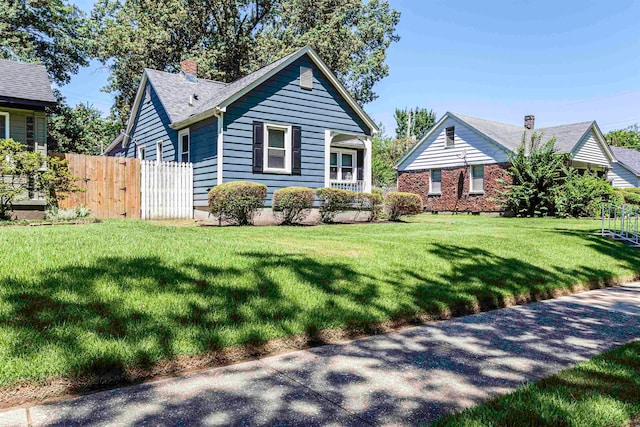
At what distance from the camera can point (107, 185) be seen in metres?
13.4

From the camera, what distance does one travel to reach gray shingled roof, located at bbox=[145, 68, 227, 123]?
16.5 metres

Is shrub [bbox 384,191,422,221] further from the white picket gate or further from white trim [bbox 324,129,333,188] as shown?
the white picket gate

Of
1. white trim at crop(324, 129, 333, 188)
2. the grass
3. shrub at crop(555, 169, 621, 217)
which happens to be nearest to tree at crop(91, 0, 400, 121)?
white trim at crop(324, 129, 333, 188)

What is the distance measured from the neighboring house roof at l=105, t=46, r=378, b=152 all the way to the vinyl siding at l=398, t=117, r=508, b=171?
9.48 metres

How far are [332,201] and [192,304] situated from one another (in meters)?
8.70

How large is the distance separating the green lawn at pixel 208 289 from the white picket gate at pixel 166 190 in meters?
7.46

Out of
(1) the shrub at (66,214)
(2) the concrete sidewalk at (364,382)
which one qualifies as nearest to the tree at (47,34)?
(1) the shrub at (66,214)

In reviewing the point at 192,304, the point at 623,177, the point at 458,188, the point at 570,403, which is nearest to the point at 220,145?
the point at 192,304

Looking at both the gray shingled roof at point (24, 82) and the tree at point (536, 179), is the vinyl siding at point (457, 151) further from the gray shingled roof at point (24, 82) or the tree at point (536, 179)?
the gray shingled roof at point (24, 82)

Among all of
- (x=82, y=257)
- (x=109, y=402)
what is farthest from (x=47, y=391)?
(x=82, y=257)

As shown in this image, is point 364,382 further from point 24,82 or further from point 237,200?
point 24,82

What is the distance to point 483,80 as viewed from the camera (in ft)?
81.8

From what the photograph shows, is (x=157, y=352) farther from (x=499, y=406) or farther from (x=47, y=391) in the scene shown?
(x=499, y=406)

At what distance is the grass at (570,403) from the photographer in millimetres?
2273
